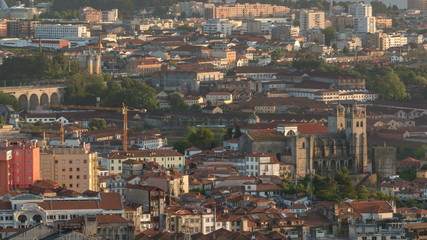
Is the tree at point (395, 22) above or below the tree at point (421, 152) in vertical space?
below

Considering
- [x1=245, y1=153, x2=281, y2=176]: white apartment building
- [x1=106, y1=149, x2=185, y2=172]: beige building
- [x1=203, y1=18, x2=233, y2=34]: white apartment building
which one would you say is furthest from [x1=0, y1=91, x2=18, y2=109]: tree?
→ [x1=203, y1=18, x2=233, y2=34]: white apartment building

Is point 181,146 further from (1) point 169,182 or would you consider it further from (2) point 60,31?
(2) point 60,31

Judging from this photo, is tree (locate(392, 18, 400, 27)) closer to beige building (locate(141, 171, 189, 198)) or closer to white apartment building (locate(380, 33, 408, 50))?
white apartment building (locate(380, 33, 408, 50))

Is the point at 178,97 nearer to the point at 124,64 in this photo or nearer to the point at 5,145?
the point at 124,64

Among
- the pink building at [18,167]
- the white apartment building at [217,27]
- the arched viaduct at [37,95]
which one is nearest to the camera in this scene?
the pink building at [18,167]

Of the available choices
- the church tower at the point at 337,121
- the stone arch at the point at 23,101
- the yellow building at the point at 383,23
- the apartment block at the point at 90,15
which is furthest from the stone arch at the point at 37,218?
the apartment block at the point at 90,15

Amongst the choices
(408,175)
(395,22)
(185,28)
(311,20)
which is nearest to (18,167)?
(408,175)

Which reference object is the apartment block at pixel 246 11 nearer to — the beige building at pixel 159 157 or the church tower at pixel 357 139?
the church tower at pixel 357 139
